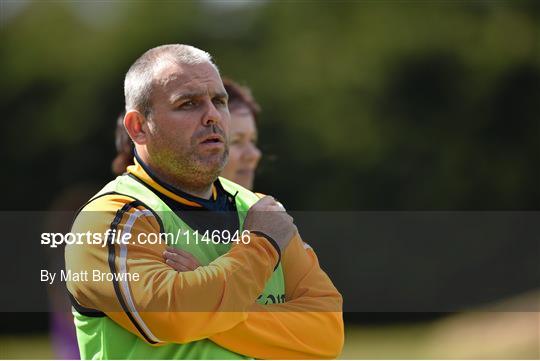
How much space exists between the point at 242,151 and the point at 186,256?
85.5 inches

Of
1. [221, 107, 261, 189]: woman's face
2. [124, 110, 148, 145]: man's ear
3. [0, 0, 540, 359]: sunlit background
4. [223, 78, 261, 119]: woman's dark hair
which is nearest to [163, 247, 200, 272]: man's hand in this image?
[124, 110, 148, 145]: man's ear

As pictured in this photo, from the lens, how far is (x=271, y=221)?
2.55 metres

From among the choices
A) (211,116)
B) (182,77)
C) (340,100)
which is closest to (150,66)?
(182,77)

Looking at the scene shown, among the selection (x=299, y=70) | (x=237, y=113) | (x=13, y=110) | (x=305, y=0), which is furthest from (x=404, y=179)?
(x=237, y=113)

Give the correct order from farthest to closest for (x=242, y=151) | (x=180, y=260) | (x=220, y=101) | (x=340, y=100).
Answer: (x=340, y=100)
(x=242, y=151)
(x=220, y=101)
(x=180, y=260)

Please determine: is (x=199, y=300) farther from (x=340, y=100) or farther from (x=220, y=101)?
(x=340, y=100)

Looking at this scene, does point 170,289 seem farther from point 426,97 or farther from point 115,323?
point 426,97

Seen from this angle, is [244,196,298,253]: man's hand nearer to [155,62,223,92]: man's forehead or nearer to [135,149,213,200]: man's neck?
[135,149,213,200]: man's neck

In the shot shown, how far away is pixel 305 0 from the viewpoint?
632 inches

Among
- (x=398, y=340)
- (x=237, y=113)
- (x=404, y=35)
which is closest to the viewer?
(x=237, y=113)

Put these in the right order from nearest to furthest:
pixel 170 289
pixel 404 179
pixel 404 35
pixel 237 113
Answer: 1. pixel 170 289
2. pixel 237 113
3. pixel 404 179
4. pixel 404 35

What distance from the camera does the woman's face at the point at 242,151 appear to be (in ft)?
14.9

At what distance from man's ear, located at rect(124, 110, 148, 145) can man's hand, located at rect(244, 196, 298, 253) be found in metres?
0.39

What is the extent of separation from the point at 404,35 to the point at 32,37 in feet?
21.1
